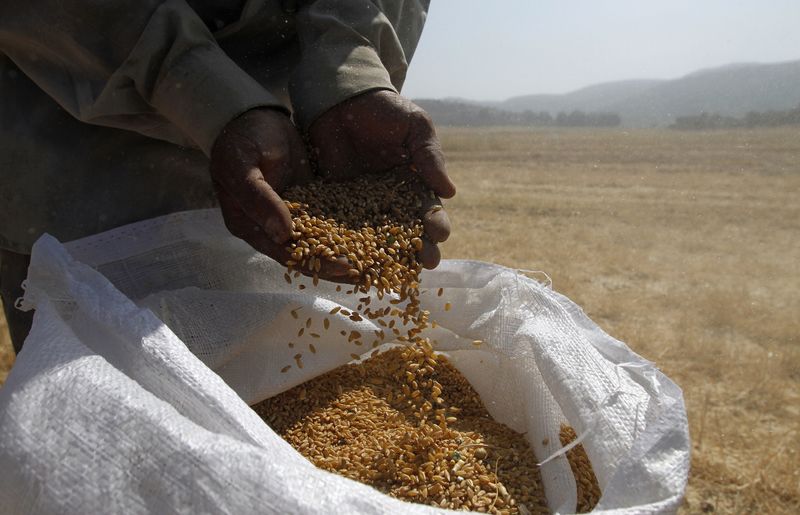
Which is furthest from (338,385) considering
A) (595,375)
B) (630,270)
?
(630,270)

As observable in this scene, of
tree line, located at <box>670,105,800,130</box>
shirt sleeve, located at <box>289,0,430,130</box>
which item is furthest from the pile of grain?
tree line, located at <box>670,105,800,130</box>

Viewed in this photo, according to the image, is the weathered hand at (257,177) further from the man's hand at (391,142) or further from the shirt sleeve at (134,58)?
the man's hand at (391,142)

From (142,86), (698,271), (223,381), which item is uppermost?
(142,86)

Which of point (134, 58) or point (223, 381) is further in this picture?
point (134, 58)

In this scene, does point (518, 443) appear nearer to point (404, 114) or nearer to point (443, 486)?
point (443, 486)

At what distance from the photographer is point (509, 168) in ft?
39.4

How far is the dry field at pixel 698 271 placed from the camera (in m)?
2.67

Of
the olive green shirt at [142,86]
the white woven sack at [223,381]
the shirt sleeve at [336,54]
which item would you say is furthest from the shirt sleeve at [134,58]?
the white woven sack at [223,381]

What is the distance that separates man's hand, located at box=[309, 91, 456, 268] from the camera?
5.11 feet

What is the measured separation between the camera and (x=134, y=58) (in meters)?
1.36

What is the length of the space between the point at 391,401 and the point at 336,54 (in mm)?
869

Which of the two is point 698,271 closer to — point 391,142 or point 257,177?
point 391,142

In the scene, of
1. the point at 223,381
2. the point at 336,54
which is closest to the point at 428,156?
the point at 336,54

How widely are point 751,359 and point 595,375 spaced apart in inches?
108
